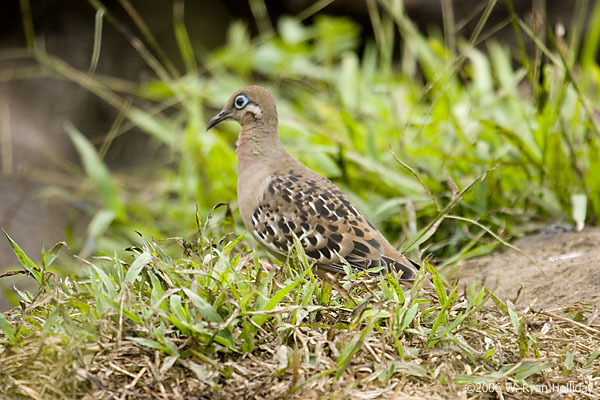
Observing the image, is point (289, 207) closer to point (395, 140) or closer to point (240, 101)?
point (240, 101)

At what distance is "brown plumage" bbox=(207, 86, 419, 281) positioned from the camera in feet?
10.8

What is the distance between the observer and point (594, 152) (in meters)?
4.16

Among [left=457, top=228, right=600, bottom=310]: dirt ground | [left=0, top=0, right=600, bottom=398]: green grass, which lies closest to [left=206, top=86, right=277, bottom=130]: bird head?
[left=0, top=0, right=600, bottom=398]: green grass

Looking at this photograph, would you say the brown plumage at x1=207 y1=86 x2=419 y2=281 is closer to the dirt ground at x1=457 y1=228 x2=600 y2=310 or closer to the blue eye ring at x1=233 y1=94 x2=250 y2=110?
the blue eye ring at x1=233 y1=94 x2=250 y2=110

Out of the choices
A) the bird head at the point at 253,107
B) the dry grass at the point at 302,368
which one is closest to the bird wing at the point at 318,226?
the bird head at the point at 253,107

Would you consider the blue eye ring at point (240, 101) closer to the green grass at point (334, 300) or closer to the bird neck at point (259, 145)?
the bird neck at point (259, 145)

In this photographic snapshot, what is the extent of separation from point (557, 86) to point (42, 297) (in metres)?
3.65

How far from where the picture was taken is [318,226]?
3383 millimetres

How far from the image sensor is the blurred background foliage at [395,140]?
13.4 ft

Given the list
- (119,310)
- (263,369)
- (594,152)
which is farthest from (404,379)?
(594,152)

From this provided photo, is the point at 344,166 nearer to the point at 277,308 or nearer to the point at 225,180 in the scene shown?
the point at 225,180

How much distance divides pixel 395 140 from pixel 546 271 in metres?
1.82

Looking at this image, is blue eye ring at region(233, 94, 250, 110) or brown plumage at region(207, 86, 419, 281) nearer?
brown plumage at region(207, 86, 419, 281)

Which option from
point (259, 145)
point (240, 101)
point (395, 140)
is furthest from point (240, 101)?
point (395, 140)
